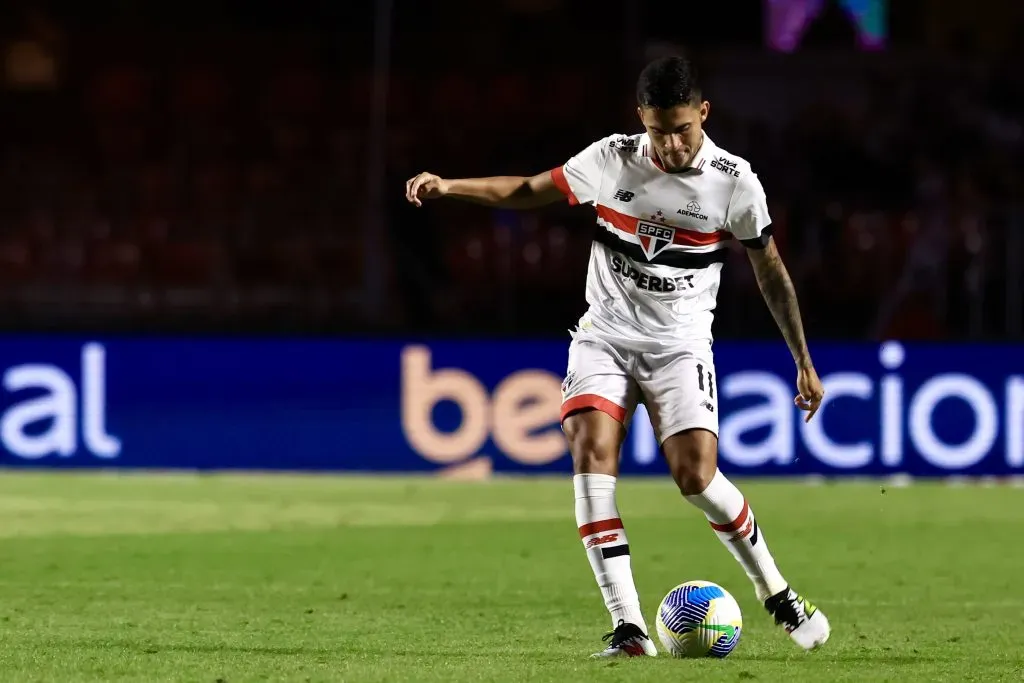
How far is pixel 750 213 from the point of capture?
6.18 m

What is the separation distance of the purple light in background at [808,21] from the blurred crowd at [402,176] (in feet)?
0.78

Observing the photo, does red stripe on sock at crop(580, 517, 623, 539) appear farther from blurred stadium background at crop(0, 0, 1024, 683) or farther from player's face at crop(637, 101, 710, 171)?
player's face at crop(637, 101, 710, 171)

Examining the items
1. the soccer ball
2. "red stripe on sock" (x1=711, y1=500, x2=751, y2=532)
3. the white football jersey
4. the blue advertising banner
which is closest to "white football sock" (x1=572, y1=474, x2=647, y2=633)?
the soccer ball

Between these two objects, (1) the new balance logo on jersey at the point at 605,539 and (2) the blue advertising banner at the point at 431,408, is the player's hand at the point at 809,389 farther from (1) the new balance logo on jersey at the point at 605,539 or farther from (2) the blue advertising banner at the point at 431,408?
(2) the blue advertising banner at the point at 431,408

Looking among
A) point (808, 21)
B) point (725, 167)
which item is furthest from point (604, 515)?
point (808, 21)

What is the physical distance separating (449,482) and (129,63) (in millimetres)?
8000

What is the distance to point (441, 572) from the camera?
9.11m

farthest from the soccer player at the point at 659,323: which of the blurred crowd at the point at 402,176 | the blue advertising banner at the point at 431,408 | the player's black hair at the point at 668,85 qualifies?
the blurred crowd at the point at 402,176

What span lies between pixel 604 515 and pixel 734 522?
0.46 metres

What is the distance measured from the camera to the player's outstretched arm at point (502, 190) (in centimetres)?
613

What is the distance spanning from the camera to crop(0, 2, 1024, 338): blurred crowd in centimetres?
1522

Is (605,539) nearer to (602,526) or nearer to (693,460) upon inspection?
(602,526)

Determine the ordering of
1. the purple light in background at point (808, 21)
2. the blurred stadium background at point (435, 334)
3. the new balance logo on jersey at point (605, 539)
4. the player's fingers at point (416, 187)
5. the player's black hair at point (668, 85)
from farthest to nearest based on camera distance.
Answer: the purple light in background at point (808, 21), the blurred stadium background at point (435, 334), the new balance logo on jersey at point (605, 539), the player's fingers at point (416, 187), the player's black hair at point (668, 85)

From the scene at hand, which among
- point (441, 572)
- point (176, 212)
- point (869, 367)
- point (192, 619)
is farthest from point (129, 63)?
point (192, 619)
